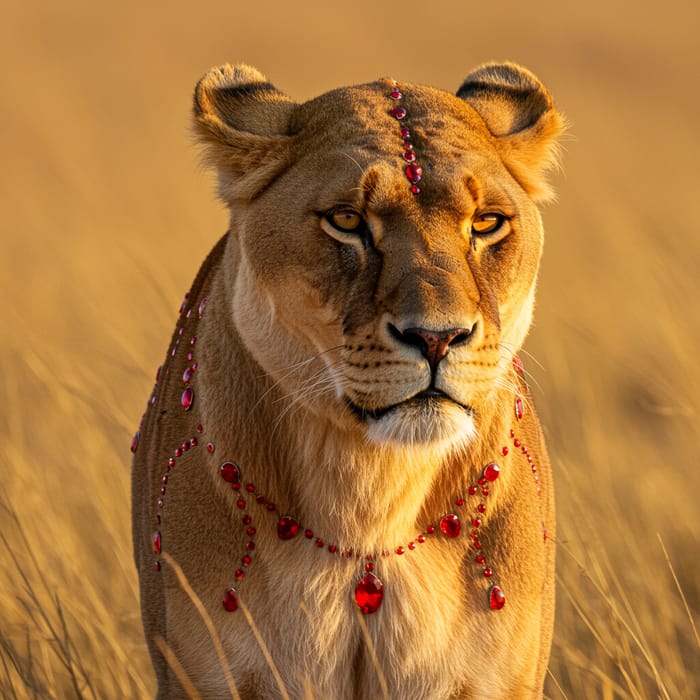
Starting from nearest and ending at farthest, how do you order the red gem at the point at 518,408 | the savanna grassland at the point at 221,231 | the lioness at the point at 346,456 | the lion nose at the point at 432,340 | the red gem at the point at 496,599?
the lion nose at the point at 432,340, the lioness at the point at 346,456, the red gem at the point at 496,599, the red gem at the point at 518,408, the savanna grassland at the point at 221,231

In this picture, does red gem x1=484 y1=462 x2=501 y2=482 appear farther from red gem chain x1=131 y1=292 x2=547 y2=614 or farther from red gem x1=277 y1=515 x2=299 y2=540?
red gem x1=277 y1=515 x2=299 y2=540

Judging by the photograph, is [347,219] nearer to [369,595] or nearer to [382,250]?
[382,250]

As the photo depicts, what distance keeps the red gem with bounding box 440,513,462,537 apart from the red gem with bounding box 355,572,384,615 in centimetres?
17

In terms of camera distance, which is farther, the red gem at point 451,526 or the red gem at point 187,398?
the red gem at point 187,398

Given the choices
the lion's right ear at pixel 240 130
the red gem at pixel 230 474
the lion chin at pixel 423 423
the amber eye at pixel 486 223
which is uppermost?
the lion's right ear at pixel 240 130

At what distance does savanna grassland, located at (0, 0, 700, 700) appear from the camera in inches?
178

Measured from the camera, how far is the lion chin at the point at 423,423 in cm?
288

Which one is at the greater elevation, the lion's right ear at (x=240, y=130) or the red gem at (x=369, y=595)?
the lion's right ear at (x=240, y=130)

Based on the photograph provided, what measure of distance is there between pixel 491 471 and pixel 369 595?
351mm

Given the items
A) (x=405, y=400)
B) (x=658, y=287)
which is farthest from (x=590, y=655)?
(x=658, y=287)

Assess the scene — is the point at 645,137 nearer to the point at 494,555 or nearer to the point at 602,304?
the point at 602,304

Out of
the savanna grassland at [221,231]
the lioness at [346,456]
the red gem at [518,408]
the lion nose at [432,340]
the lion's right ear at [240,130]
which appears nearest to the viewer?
the lion nose at [432,340]

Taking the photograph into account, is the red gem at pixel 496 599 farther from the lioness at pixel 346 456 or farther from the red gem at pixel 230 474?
the red gem at pixel 230 474

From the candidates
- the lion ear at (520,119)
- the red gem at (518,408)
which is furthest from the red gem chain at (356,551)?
the lion ear at (520,119)
